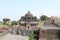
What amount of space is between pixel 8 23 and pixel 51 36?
31358 millimetres

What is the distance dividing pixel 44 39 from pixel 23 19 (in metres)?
23.1

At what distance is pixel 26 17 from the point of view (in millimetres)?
49156

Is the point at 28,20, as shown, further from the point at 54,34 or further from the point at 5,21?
the point at 54,34

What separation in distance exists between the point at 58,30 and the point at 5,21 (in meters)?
33.2

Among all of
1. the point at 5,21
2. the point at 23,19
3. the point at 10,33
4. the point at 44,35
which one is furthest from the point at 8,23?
the point at 44,35

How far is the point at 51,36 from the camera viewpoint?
85.1 ft

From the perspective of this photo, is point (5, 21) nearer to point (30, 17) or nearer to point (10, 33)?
point (30, 17)

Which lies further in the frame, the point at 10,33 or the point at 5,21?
the point at 5,21

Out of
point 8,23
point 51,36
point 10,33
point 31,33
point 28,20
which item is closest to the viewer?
point 51,36

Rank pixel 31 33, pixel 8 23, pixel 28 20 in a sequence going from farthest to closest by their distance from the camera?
pixel 8 23
pixel 28 20
pixel 31 33

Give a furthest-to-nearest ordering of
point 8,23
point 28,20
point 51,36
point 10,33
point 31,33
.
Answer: point 8,23 < point 28,20 < point 10,33 < point 31,33 < point 51,36

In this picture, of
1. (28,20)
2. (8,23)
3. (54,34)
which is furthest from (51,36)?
(8,23)

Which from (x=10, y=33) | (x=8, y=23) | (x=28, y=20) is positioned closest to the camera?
(x=10, y=33)

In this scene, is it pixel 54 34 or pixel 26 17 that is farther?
pixel 26 17
